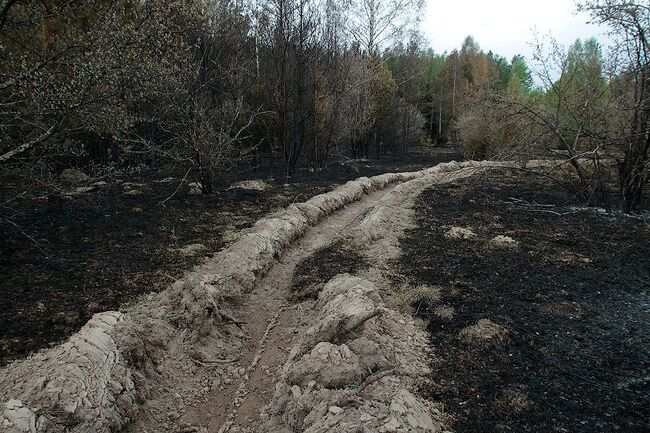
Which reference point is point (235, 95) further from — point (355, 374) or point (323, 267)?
point (355, 374)

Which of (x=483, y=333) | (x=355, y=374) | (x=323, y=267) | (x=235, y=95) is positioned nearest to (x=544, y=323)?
(x=483, y=333)

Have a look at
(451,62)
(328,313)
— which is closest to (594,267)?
(328,313)

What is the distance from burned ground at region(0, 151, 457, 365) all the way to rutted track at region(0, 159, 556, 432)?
62 centimetres

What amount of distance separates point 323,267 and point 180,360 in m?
3.25

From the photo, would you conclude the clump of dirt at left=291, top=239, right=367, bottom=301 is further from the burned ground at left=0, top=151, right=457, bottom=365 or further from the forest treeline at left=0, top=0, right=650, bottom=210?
the forest treeline at left=0, top=0, right=650, bottom=210

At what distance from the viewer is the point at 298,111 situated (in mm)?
18531

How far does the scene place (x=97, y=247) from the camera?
823cm

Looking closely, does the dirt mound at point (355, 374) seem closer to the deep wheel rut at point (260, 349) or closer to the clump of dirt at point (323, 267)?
the deep wheel rut at point (260, 349)

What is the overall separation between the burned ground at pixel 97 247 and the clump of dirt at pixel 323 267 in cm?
199

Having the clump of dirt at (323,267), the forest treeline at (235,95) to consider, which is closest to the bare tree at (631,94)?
the forest treeline at (235,95)

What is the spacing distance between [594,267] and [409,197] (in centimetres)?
791

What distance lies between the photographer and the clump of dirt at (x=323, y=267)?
685 cm

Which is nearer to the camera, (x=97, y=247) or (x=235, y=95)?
(x=97, y=247)

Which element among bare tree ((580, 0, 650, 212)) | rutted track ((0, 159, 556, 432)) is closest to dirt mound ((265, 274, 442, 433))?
rutted track ((0, 159, 556, 432))
